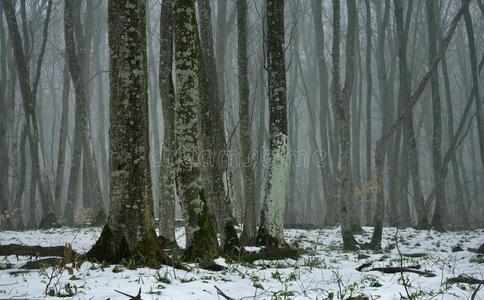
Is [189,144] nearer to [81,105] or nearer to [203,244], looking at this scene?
[203,244]

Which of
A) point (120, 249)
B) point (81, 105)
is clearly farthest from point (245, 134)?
point (81, 105)

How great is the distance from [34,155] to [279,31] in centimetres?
993

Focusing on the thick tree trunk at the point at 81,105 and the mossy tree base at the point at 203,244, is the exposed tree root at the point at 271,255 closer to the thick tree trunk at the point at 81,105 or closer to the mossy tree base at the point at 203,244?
the mossy tree base at the point at 203,244

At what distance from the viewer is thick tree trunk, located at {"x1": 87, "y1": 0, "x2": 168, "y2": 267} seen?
6199mm

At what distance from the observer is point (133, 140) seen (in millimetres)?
6328

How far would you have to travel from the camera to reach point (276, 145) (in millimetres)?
9109

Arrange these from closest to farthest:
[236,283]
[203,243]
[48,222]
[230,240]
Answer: [236,283], [203,243], [230,240], [48,222]

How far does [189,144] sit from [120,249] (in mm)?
1691

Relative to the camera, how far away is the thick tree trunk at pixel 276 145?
29.4ft

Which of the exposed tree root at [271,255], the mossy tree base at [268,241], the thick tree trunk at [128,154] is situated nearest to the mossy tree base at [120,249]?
the thick tree trunk at [128,154]

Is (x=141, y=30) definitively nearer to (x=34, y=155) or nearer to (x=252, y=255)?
(x=252, y=255)

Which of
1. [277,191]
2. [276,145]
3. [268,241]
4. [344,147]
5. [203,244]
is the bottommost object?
[268,241]

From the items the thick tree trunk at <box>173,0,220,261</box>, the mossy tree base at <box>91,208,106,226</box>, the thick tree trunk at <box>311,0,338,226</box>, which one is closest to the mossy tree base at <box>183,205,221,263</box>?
the thick tree trunk at <box>173,0,220,261</box>

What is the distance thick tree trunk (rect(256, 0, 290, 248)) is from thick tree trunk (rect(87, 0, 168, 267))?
9.74 ft
